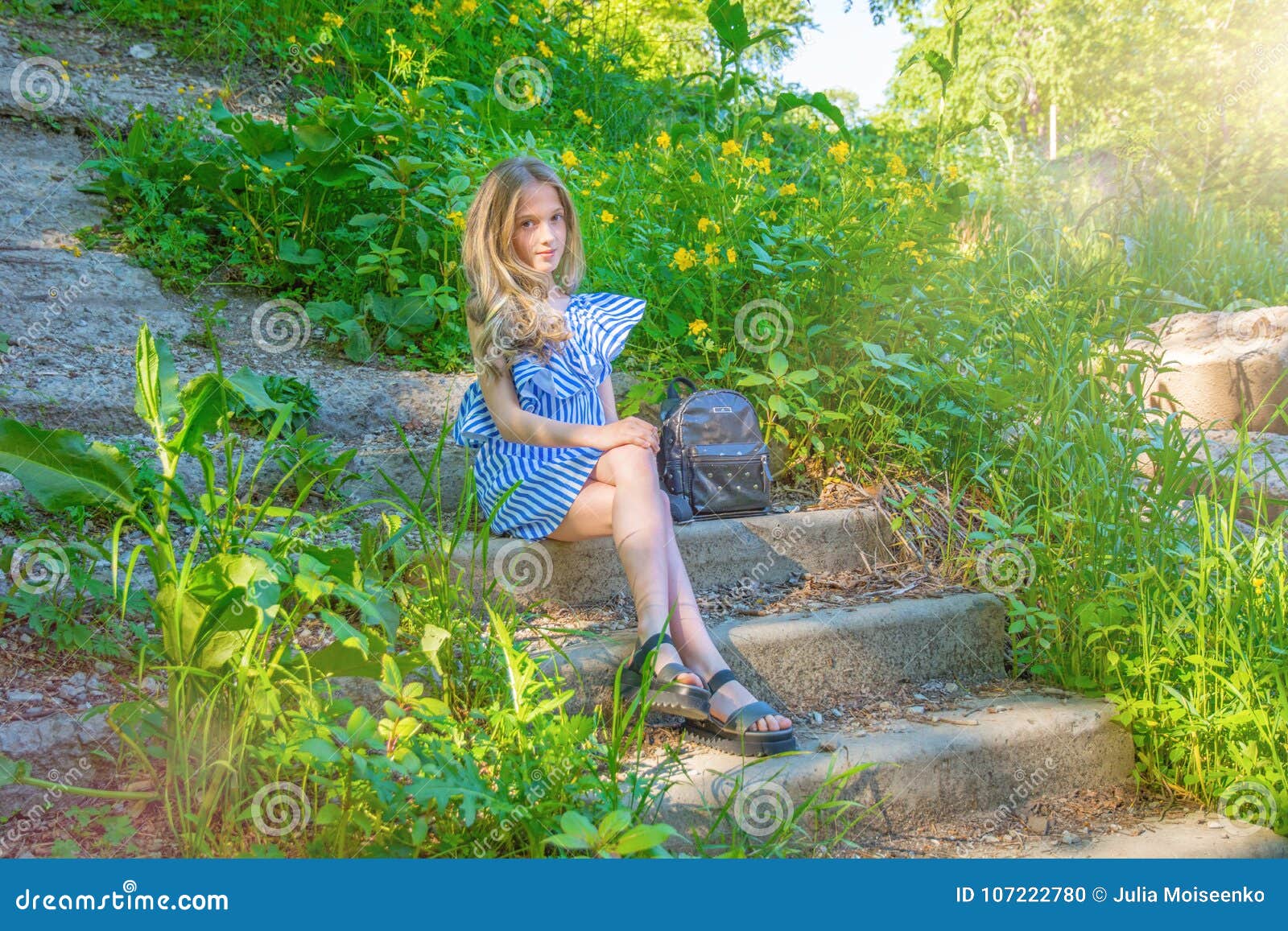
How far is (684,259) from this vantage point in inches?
135

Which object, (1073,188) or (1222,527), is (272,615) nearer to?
(1222,527)

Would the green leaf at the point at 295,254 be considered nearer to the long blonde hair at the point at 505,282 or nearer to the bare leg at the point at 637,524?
the long blonde hair at the point at 505,282

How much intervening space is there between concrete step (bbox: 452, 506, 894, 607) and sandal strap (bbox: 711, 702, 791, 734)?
24.9 inches

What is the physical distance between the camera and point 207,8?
5.60 metres

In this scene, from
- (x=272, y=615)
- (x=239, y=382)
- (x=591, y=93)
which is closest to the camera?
(x=272, y=615)

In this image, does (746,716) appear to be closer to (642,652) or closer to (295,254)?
(642,652)

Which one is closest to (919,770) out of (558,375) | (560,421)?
(560,421)

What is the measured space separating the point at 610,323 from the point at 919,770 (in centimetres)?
156

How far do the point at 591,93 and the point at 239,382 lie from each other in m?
4.71

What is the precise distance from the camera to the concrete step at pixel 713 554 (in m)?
2.84

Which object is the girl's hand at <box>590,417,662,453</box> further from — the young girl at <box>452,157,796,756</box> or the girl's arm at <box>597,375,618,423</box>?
the girl's arm at <box>597,375,618,423</box>

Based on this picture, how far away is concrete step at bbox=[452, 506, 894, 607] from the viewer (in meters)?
2.84

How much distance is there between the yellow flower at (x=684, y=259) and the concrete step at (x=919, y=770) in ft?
5.41

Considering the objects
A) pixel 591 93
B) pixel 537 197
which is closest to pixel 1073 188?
pixel 591 93
